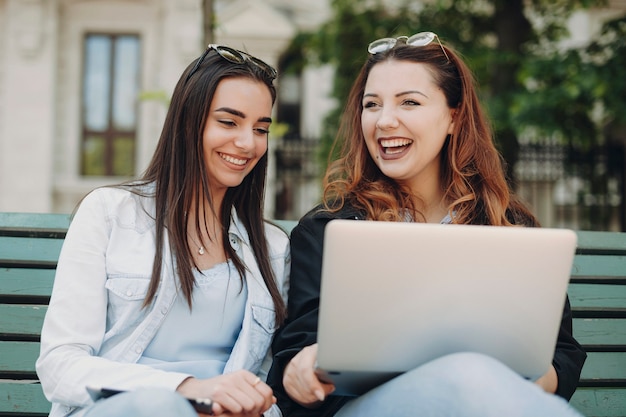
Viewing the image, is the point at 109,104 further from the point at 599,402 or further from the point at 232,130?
the point at 599,402

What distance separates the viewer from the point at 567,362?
2285 mm

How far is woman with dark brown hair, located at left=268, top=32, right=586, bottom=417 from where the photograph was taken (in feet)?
7.68

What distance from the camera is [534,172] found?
11828mm

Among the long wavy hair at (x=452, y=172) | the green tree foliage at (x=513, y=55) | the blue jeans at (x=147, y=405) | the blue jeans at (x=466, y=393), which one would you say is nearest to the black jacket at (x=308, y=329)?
the long wavy hair at (x=452, y=172)

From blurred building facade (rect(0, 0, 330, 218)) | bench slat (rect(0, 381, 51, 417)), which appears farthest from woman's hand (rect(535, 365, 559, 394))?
blurred building facade (rect(0, 0, 330, 218))

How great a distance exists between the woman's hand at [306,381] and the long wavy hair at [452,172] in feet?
2.29

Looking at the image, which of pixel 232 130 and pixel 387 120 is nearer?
pixel 232 130

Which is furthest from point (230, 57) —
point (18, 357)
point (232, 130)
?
point (18, 357)

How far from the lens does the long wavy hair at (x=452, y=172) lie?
2668 millimetres

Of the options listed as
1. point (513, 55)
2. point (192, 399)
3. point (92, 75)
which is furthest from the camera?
point (92, 75)

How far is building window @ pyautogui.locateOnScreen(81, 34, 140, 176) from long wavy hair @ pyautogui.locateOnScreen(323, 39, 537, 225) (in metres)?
10.1

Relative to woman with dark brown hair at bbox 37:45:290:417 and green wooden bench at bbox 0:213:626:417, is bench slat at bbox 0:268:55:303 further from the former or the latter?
woman with dark brown hair at bbox 37:45:290:417

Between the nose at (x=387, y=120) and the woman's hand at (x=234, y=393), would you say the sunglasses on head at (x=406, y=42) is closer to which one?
the nose at (x=387, y=120)

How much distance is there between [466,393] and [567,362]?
0.67 m
